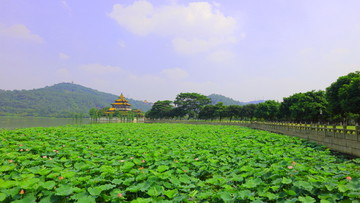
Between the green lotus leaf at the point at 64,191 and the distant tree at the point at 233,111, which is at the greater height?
the distant tree at the point at 233,111

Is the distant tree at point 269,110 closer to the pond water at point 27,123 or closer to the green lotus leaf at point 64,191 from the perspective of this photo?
the green lotus leaf at point 64,191

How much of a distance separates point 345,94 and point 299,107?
10546 mm

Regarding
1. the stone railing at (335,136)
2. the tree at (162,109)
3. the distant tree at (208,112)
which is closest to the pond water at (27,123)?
the tree at (162,109)

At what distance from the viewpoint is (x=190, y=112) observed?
62.3 m

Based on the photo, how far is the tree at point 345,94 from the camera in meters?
15.5

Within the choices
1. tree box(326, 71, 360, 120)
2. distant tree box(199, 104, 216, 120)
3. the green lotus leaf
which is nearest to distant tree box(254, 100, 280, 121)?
distant tree box(199, 104, 216, 120)

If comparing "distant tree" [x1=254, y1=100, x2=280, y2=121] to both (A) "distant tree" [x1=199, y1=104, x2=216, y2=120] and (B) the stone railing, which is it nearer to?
(A) "distant tree" [x1=199, y1=104, x2=216, y2=120]

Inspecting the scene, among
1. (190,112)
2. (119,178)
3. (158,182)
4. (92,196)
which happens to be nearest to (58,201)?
(92,196)

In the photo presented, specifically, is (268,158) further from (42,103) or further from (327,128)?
(42,103)

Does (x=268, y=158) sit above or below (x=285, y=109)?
below

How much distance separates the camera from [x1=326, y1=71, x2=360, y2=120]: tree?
1548 centimetres

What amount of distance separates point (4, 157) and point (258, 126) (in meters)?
28.7

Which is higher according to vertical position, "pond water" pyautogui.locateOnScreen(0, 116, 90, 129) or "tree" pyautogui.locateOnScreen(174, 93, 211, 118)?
"tree" pyautogui.locateOnScreen(174, 93, 211, 118)

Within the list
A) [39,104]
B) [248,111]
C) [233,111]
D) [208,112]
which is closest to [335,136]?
[248,111]
